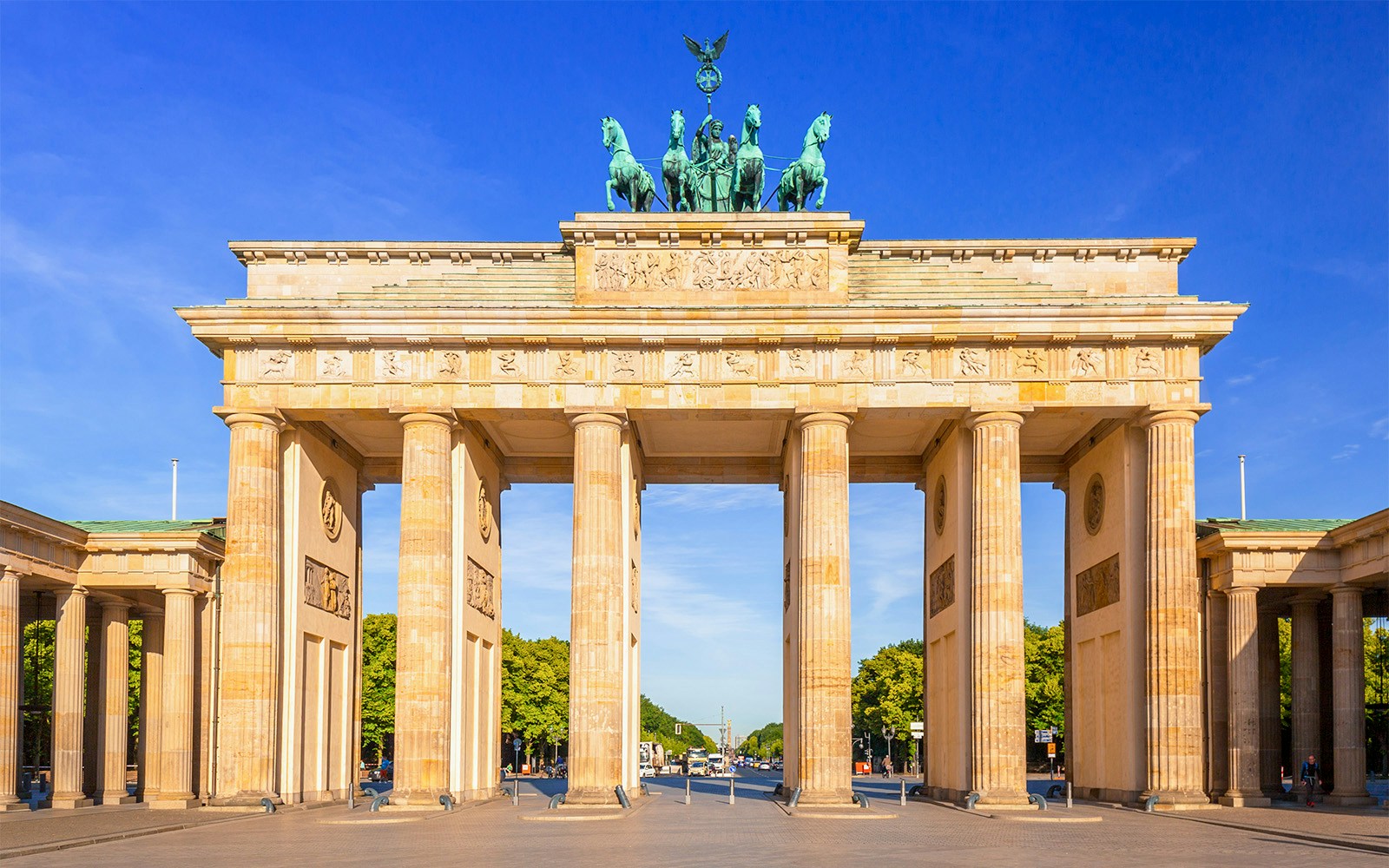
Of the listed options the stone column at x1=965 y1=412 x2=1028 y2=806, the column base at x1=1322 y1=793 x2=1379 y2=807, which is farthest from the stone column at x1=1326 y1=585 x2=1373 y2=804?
the stone column at x1=965 y1=412 x2=1028 y2=806

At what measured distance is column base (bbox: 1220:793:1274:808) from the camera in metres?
40.1

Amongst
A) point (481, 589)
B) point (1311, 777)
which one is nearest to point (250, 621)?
point (481, 589)

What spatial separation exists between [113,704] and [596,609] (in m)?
16.3

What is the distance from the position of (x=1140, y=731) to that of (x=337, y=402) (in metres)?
24.6

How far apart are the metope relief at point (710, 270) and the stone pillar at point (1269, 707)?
67.1 feet

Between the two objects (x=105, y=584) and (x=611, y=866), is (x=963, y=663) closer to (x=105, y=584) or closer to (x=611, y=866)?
(x=611, y=866)

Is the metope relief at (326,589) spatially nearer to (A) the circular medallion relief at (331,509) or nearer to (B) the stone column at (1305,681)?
(A) the circular medallion relief at (331,509)

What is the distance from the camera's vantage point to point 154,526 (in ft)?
147

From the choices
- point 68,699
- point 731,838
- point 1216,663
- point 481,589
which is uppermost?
point 481,589

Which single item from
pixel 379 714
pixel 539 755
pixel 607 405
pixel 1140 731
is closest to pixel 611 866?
pixel 607 405

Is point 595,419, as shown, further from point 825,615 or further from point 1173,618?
point 1173,618

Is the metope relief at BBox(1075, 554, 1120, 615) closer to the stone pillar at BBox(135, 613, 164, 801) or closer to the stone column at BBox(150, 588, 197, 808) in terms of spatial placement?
the stone column at BBox(150, 588, 197, 808)

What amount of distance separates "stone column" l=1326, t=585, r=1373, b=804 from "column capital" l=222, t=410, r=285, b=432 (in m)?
31.4

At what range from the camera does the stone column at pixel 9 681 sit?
123 ft
